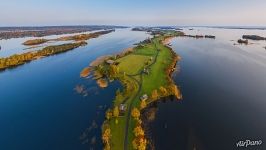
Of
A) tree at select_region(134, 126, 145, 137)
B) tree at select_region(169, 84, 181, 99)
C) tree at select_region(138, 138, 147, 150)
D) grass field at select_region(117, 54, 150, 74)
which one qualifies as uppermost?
grass field at select_region(117, 54, 150, 74)

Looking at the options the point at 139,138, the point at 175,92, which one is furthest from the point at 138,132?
the point at 175,92

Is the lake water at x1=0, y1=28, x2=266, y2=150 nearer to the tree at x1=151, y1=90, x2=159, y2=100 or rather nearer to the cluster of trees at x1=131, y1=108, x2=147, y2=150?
the cluster of trees at x1=131, y1=108, x2=147, y2=150

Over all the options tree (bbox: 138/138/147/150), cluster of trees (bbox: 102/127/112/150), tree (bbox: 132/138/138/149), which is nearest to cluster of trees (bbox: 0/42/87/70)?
cluster of trees (bbox: 102/127/112/150)

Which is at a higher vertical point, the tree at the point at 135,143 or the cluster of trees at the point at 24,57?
A: the cluster of trees at the point at 24,57

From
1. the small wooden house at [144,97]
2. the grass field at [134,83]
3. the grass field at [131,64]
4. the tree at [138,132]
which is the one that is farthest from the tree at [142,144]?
the grass field at [131,64]

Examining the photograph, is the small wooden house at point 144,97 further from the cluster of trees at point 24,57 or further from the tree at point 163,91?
the cluster of trees at point 24,57

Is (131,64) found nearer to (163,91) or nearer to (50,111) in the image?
(163,91)

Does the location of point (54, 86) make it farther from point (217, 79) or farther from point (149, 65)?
point (217, 79)

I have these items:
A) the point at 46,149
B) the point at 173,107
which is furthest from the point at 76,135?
the point at 173,107
